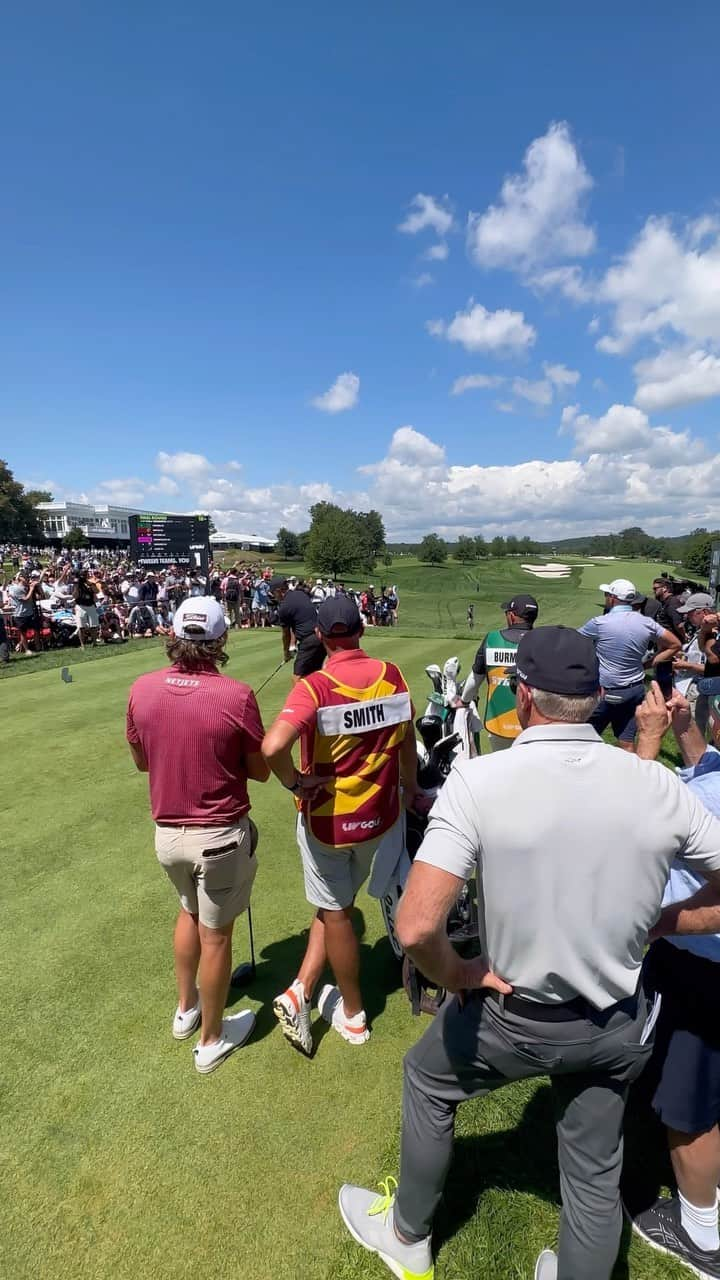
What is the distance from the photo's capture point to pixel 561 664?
1721mm

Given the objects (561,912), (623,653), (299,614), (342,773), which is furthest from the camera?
(299,614)

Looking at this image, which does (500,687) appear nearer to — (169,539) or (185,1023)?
(185,1023)

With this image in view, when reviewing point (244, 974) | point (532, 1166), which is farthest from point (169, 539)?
point (532, 1166)

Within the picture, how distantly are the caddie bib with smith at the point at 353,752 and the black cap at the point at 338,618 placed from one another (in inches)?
9.5

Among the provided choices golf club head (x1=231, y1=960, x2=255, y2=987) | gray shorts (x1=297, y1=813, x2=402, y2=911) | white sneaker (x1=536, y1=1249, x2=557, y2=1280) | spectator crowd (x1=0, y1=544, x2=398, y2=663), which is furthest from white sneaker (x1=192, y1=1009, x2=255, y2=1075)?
spectator crowd (x1=0, y1=544, x2=398, y2=663)

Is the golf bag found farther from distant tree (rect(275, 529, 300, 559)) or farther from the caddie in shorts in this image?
distant tree (rect(275, 529, 300, 559))

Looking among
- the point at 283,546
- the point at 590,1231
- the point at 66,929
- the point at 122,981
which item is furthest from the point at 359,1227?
the point at 283,546

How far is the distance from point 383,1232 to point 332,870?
4.45ft

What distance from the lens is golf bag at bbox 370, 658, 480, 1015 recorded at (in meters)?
3.00

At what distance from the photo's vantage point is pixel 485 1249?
2.18 meters

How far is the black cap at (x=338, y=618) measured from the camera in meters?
2.96

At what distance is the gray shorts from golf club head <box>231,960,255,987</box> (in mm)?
1038

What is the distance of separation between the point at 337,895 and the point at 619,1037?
1604 millimetres

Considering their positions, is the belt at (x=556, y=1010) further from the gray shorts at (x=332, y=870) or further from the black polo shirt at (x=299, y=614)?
the black polo shirt at (x=299, y=614)
